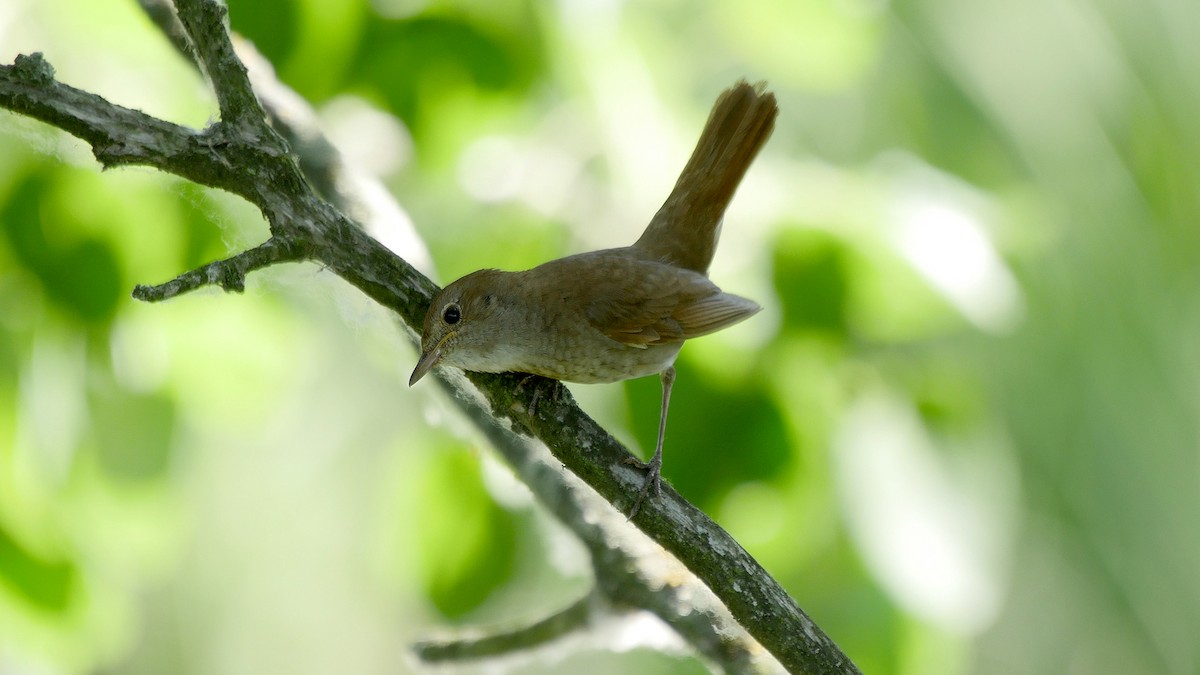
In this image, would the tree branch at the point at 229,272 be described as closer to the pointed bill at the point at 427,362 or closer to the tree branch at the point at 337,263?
the tree branch at the point at 337,263

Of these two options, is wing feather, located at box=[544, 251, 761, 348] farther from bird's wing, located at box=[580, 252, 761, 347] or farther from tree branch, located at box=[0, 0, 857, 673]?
tree branch, located at box=[0, 0, 857, 673]

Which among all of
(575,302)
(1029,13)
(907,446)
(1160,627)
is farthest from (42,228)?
(1160,627)

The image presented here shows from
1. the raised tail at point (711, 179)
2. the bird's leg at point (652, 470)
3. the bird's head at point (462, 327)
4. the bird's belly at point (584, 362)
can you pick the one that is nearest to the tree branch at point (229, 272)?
the bird's head at point (462, 327)

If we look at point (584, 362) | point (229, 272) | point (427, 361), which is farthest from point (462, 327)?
point (229, 272)

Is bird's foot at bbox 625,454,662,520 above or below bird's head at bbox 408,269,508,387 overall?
below

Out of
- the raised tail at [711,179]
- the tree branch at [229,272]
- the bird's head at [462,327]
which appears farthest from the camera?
the raised tail at [711,179]

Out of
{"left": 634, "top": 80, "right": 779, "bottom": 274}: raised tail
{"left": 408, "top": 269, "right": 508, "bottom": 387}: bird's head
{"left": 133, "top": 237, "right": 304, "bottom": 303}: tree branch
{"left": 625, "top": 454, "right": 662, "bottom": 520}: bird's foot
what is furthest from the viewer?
{"left": 634, "top": 80, "right": 779, "bottom": 274}: raised tail

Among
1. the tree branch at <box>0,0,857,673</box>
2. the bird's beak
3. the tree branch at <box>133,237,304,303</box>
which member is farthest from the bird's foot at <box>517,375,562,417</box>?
the tree branch at <box>133,237,304,303</box>
